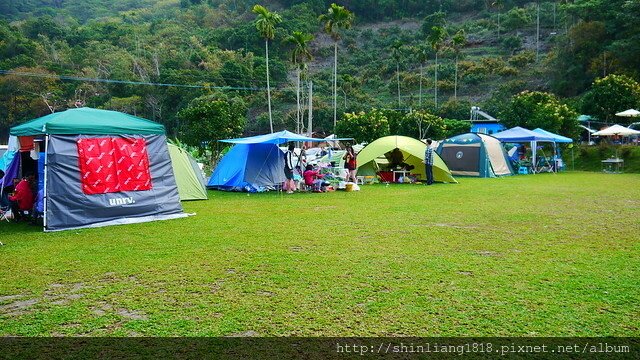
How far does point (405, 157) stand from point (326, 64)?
55521mm

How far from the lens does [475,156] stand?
2122 cm

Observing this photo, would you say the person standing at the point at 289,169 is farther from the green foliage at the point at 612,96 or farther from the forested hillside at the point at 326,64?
the green foliage at the point at 612,96

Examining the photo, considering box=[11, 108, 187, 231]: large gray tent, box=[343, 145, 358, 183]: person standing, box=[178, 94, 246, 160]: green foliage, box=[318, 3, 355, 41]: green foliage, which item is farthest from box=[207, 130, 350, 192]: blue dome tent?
box=[318, 3, 355, 41]: green foliage

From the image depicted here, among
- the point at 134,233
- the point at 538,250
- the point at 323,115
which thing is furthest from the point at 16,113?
the point at 538,250

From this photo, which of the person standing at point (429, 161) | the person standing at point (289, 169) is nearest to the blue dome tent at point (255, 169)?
the person standing at point (289, 169)

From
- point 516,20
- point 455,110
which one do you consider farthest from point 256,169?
point 516,20

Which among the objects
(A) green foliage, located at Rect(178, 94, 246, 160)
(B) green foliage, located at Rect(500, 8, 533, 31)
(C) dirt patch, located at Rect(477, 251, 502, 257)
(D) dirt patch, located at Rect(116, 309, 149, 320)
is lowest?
(D) dirt patch, located at Rect(116, 309, 149, 320)

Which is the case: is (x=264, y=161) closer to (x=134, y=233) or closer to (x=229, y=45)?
(x=134, y=233)

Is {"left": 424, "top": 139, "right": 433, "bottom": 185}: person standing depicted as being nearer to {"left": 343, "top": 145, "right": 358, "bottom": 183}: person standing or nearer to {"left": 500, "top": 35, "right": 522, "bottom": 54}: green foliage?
{"left": 343, "top": 145, "right": 358, "bottom": 183}: person standing

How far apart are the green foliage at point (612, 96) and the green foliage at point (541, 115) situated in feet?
Result: 7.96

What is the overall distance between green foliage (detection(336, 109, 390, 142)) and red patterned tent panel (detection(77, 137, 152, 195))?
22.6 meters

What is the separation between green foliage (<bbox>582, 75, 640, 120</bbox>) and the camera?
2769 cm

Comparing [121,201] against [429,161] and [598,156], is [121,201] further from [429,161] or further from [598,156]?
[598,156]

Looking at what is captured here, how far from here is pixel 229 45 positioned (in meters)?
70.0
